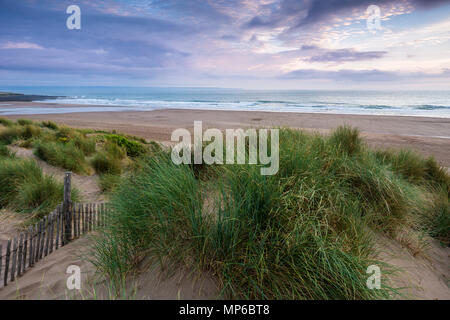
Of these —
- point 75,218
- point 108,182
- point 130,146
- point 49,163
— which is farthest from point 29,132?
point 75,218

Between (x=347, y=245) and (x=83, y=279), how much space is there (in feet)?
9.72

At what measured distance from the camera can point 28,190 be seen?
5.12 meters

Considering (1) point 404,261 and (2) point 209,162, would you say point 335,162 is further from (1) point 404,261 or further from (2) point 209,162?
(2) point 209,162

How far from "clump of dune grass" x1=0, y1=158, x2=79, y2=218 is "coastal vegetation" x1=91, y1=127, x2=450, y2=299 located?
2.12 meters

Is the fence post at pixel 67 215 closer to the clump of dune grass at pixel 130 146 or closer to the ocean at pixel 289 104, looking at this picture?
the clump of dune grass at pixel 130 146

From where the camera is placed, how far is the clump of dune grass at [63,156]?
7.98m

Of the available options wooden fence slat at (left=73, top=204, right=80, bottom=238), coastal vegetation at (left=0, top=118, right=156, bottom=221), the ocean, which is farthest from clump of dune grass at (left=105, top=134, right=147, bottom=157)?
the ocean

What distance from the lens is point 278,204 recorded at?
110 inches

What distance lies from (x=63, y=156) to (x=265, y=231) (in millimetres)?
7608

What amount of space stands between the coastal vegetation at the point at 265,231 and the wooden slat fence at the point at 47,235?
3.61 feet

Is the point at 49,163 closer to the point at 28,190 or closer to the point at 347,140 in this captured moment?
the point at 28,190

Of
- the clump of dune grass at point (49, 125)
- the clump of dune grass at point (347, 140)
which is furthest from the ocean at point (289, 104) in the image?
the clump of dune grass at point (347, 140)
